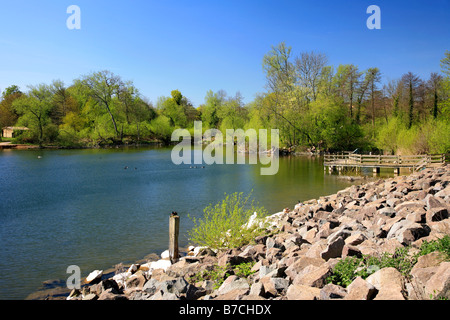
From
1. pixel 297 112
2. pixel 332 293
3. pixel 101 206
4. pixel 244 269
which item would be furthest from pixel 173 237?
pixel 297 112

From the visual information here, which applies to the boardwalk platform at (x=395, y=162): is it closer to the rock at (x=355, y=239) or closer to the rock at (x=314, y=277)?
the rock at (x=355, y=239)

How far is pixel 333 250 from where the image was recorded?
6.24 m

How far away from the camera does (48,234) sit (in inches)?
515

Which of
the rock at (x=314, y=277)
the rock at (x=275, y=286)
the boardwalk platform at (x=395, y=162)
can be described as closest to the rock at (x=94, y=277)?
the rock at (x=275, y=286)

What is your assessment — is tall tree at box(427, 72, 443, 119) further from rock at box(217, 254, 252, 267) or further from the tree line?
rock at box(217, 254, 252, 267)

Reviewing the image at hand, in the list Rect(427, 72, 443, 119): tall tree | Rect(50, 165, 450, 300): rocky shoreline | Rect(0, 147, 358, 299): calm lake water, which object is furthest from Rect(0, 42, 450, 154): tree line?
Rect(50, 165, 450, 300): rocky shoreline

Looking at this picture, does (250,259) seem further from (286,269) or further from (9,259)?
(9,259)

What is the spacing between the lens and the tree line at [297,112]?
40250 millimetres

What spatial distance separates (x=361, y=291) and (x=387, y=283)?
39 cm

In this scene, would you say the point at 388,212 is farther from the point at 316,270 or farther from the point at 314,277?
the point at 314,277

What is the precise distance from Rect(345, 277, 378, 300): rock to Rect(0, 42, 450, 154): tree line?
94.5 ft
